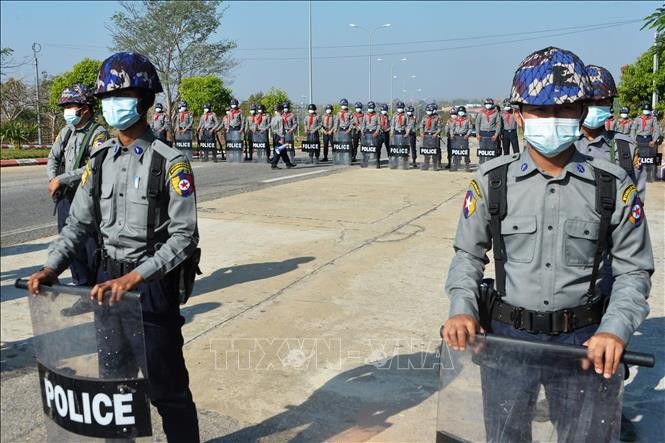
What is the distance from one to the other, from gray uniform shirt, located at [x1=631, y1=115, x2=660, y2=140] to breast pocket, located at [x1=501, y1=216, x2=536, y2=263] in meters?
13.6

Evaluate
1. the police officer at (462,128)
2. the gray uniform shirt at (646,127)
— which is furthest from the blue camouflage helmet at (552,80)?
the police officer at (462,128)

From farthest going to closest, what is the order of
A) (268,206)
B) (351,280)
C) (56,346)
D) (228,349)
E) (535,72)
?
(268,206), (351,280), (228,349), (56,346), (535,72)

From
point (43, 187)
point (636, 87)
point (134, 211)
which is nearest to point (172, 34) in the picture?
point (43, 187)

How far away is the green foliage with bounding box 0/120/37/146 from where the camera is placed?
22.8 metres

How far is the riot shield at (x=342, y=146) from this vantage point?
731 inches

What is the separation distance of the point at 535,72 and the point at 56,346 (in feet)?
6.32

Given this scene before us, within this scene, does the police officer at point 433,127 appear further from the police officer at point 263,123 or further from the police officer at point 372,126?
the police officer at point 263,123

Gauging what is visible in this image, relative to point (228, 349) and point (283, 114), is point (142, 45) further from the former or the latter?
point (228, 349)

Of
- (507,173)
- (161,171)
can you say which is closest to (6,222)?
(161,171)

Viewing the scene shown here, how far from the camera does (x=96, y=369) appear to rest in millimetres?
2307

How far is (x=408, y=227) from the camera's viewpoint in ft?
28.9

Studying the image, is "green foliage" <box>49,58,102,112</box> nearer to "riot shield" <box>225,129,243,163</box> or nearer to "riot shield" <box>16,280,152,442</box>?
"riot shield" <box>225,129,243,163</box>

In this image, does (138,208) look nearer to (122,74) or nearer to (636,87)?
(122,74)

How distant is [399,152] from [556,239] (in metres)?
15.3
